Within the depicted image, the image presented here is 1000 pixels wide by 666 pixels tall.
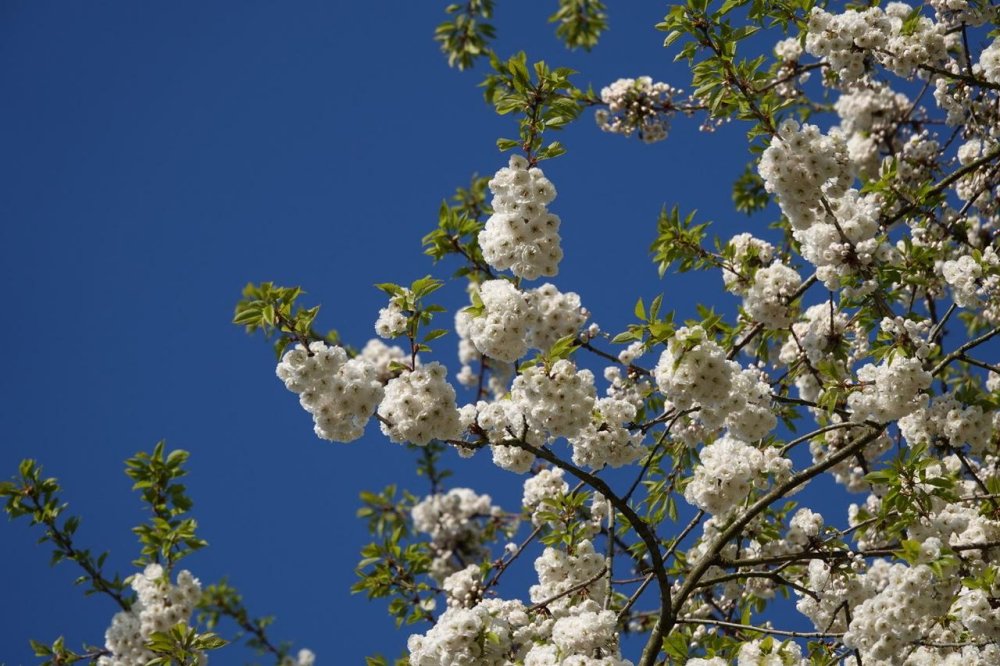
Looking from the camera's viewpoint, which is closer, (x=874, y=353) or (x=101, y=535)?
(x=874, y=353)

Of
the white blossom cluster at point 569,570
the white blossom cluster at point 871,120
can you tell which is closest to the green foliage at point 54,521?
the white blossom cluster at point 569,570

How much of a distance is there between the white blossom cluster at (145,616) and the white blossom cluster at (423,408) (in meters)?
3.01

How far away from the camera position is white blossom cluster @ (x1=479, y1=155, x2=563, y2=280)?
523cm

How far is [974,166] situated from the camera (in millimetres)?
6078

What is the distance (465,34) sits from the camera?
10.1 meters

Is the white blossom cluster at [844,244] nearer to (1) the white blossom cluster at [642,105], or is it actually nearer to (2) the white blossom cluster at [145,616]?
(1) the white blossom cluster at [642,105]

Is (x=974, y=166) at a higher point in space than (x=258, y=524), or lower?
lower

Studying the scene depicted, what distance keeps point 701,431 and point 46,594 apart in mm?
35732

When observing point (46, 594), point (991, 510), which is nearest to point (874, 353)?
point (991, 510)

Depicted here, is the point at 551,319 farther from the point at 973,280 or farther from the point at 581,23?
the point at 581,23

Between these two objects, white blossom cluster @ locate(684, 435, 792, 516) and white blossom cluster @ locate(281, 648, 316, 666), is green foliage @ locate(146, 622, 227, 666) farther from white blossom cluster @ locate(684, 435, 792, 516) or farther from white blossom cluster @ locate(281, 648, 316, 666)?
white blossom cluster @ locate(281, 648, 316, 666)

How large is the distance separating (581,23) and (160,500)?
636 centimetres

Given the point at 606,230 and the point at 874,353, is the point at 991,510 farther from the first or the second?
the point at 606,230

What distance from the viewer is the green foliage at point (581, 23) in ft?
35.0
